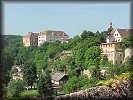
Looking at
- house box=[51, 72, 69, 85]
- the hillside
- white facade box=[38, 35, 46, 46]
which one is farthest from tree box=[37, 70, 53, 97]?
white facade box=[38, 35, 46, 46]

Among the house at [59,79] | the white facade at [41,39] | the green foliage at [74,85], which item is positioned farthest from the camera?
the white facade at [41,39]

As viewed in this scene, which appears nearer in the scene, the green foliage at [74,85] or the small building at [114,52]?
the green foliage at [74,85]

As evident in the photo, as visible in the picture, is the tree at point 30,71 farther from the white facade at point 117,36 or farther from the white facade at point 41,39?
the white facade at point 41,39

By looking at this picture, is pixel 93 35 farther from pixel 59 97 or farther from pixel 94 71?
pixel 59 97

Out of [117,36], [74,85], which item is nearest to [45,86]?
[74,85]

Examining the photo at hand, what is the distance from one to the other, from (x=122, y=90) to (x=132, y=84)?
49 mm

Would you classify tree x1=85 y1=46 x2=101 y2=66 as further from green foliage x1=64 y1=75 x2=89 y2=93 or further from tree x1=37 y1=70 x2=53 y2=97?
tree x1=37 y1=70 x2=53 y2=97

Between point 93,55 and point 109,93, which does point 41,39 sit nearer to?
point 93,55

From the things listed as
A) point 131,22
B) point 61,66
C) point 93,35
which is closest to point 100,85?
point 131,22

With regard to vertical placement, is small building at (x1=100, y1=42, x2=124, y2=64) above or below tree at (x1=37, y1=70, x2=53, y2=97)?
above

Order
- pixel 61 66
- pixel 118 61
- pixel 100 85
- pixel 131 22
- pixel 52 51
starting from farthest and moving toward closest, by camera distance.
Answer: pixel 52 51 → pixel 61 66 → pixel 118 61 → pixel 100 85 → pixel 131 22

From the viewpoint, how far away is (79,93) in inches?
53.0

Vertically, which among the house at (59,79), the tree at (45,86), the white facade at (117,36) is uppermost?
the white facade at (117,36)

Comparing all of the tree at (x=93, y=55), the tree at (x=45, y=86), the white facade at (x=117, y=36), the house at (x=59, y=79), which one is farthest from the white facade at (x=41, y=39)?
the tree at (x=45, y=86)
